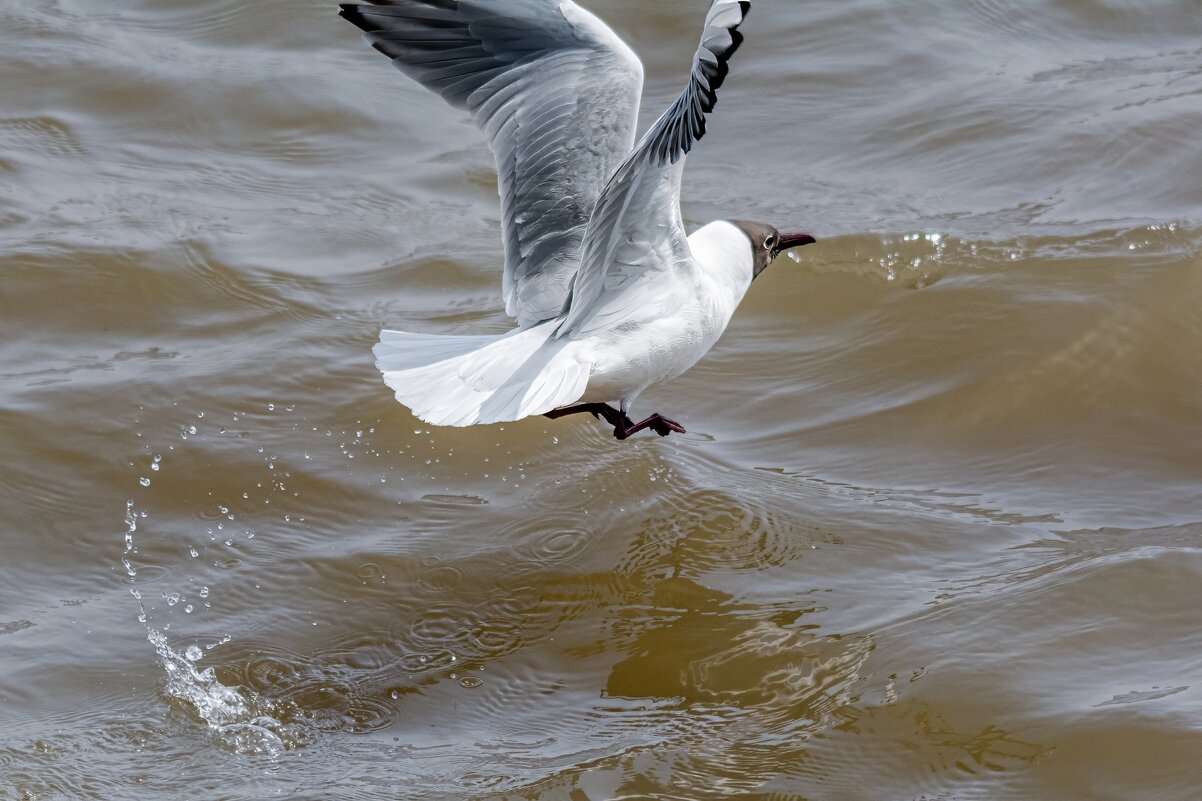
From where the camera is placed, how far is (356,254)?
679 cm

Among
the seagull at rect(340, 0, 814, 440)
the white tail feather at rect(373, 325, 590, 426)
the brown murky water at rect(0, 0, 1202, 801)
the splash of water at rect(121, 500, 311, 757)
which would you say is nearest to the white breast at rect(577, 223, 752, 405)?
the seagull at rect(340, 0, 814, 440)

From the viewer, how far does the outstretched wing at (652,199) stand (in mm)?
3541

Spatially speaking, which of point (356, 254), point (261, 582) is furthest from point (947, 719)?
point (356, 254)

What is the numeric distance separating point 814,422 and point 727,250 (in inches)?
37.4

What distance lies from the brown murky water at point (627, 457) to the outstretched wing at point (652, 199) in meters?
0.92

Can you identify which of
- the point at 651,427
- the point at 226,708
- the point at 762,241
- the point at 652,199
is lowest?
the point at 226,708

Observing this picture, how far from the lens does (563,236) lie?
4773mm

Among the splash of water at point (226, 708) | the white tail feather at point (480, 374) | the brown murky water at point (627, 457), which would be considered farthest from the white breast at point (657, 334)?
the splash of water at point (226, 708)

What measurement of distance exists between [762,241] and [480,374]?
4.41ft

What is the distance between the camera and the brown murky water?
→ 3.81 metres

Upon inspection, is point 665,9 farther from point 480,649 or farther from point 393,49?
point 480,649

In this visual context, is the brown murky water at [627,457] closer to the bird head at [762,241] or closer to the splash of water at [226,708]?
the splash of water at [226,708]

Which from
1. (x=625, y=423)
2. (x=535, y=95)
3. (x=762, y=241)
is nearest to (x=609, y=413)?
(x=625, y=423)

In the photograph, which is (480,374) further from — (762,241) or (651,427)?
(762,241)
